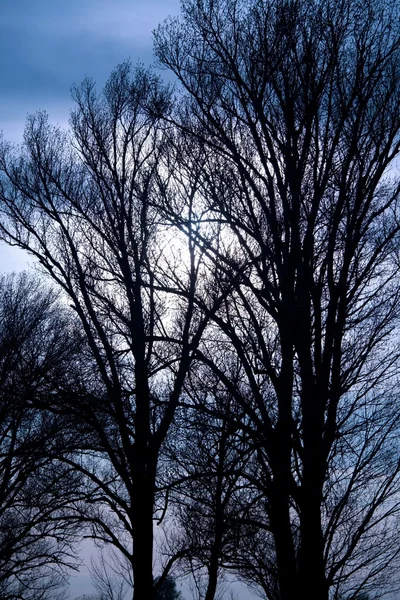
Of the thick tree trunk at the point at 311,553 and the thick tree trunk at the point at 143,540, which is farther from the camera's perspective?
the thick tree trunk at the point at 143,540

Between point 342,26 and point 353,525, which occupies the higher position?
point 342,26

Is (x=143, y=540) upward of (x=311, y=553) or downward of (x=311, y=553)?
upward

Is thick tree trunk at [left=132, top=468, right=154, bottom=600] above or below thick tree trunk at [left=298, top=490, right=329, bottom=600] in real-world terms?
above

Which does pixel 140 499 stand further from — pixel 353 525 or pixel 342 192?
pixel 342 192

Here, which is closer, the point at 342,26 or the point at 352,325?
the point at 342,26

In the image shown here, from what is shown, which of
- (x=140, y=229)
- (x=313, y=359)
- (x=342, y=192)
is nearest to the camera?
(x=342, y=192)

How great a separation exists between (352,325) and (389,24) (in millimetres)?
3935

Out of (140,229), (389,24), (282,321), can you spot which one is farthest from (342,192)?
(140,229)

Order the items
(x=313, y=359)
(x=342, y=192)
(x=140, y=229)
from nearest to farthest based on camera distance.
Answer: (x=342, y=192) → (x=313, y=359) → (x=140, y=229)

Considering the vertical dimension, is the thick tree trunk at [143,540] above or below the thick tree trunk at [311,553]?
above

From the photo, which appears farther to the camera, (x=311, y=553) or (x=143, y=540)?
(x=143, y=540)

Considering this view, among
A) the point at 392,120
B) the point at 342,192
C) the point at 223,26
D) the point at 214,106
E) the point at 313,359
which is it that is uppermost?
the point at 223,26

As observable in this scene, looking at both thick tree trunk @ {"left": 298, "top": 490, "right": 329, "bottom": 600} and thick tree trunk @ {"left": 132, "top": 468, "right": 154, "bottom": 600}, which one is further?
thick tree trunk @ {"left": 132, "top": 468, "right": 154, "bottom": 600}

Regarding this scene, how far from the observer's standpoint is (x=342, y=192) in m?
7.82
